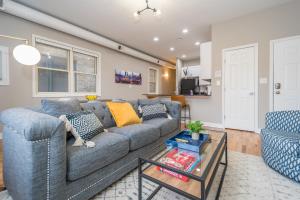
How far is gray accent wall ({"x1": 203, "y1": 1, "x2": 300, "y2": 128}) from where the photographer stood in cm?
305

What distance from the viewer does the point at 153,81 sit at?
7.41m

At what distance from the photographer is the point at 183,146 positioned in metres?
1.44

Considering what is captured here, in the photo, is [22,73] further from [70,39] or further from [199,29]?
[199,29]

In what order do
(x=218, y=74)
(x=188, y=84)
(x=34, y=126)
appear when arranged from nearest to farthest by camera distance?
(x=34, y=126), (x=218, y=74), (x=188, y=84)

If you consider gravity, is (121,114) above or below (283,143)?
above

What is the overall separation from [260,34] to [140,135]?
11.6 ft

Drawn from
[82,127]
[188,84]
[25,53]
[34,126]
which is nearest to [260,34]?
[188,84]

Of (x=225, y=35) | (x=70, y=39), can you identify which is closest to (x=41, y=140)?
(x=70, y=39)

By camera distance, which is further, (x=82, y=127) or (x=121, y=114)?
(x=121, y=114)

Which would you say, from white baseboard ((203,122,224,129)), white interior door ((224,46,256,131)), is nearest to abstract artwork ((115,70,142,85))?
white baseboard ((203,122,224,129))

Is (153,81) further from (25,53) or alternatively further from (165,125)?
(25,53)

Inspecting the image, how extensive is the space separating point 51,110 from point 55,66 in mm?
2779

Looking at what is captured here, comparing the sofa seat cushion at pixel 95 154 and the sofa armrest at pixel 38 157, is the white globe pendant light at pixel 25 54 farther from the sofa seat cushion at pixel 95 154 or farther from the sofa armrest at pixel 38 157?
the sofa seat cushion at pixel 95 154

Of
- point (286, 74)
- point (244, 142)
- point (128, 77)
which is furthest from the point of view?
point (128, 77)
